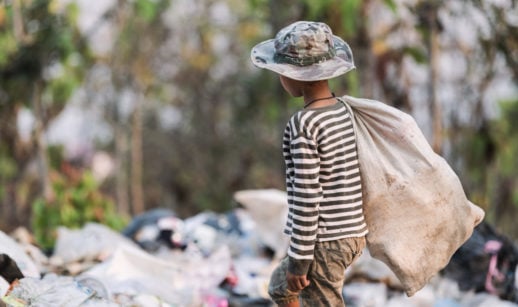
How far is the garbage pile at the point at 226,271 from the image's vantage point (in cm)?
369

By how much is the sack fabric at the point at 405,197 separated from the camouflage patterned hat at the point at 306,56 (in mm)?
183

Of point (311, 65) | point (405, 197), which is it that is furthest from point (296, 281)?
point (311, 65)

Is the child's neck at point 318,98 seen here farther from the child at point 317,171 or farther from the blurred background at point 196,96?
the blurred background at point 196,96

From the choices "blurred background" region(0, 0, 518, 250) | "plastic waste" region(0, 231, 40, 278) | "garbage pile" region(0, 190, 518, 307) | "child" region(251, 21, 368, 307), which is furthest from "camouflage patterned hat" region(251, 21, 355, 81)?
"blurred background" region(0, 0, 518, 250)

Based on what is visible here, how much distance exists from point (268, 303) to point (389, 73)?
181 inches

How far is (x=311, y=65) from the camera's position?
2.69 m

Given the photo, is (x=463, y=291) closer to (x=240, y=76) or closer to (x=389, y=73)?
(x=389, y=73)

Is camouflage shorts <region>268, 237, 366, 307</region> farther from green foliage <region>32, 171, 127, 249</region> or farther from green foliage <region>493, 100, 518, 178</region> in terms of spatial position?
green foliage <region>493, 100, 518, 178</region>

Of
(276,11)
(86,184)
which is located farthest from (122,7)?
(86,184)

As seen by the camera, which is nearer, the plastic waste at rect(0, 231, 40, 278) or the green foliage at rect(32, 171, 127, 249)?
the plastic waste at rect(0, 231, 40, 278)

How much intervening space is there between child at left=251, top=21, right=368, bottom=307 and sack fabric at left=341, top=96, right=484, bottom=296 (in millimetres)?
110

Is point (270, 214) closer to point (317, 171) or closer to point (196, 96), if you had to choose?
point (317, 171)

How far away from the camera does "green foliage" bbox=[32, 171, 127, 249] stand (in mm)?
6973

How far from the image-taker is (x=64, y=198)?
7.20 metres
